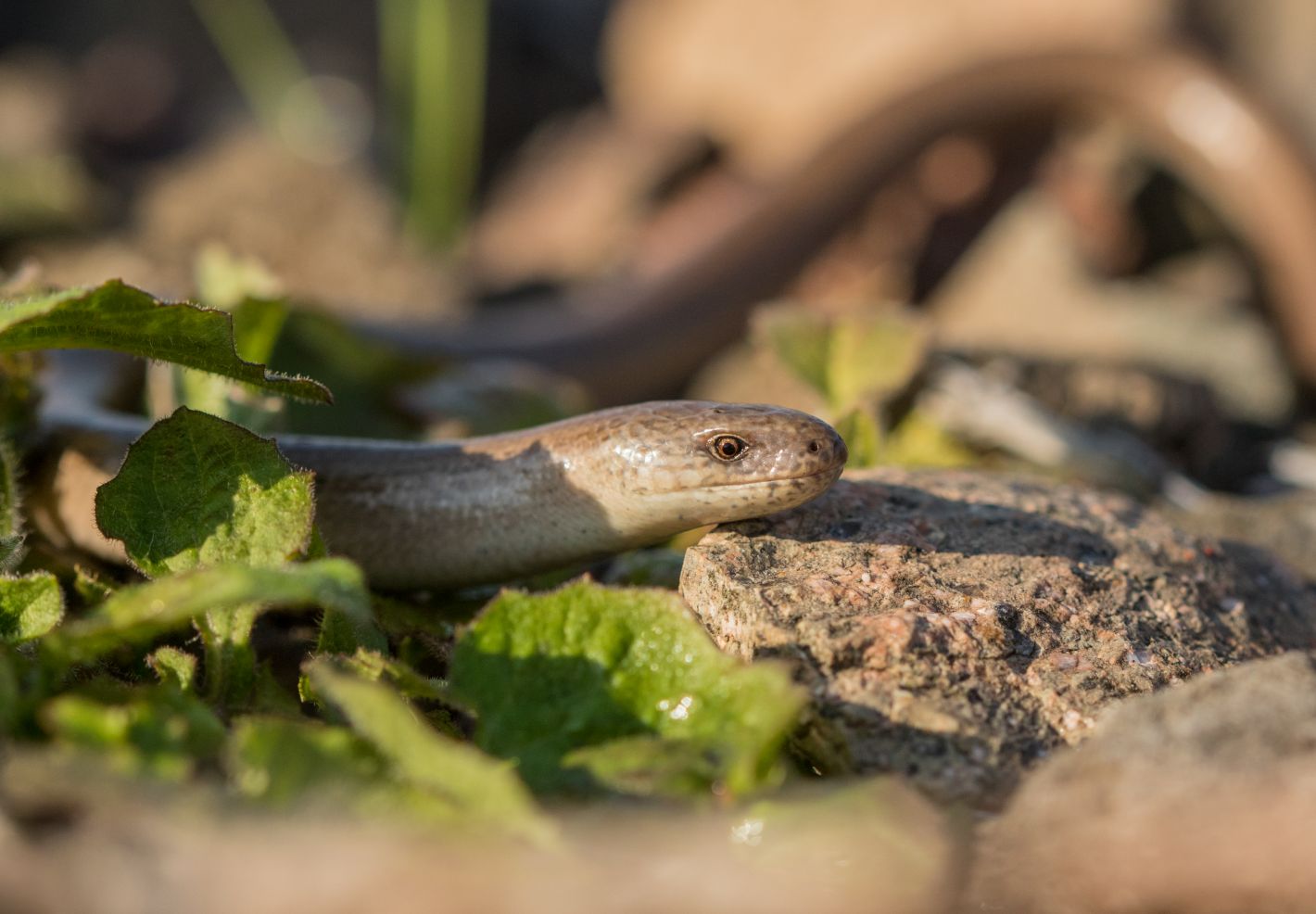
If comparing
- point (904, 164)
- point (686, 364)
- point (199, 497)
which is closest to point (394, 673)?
point (199, 497)

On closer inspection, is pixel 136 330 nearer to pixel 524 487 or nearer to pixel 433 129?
pixel 524 487

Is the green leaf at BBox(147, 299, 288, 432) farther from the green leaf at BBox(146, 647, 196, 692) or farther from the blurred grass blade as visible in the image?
the blurred grass blade

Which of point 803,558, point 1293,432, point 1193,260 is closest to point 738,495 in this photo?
point 803,558

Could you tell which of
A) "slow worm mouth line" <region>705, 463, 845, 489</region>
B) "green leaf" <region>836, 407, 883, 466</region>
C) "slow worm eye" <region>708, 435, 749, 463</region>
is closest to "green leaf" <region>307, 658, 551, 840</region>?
"slow worm mouth line" <region>705, 463, 845, 489</region>

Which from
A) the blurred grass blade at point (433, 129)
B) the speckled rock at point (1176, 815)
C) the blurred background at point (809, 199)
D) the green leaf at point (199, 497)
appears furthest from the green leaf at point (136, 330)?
the blurred grass blade at point (433, 129)

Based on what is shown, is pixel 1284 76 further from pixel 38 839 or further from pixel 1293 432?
pixel 38 839

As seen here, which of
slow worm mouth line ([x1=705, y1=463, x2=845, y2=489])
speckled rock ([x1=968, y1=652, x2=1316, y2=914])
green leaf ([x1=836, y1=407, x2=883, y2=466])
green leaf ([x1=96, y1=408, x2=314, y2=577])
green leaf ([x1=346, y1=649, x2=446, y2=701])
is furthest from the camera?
green leaf ([x1=836, y1=407, x2=883, y2=466])
